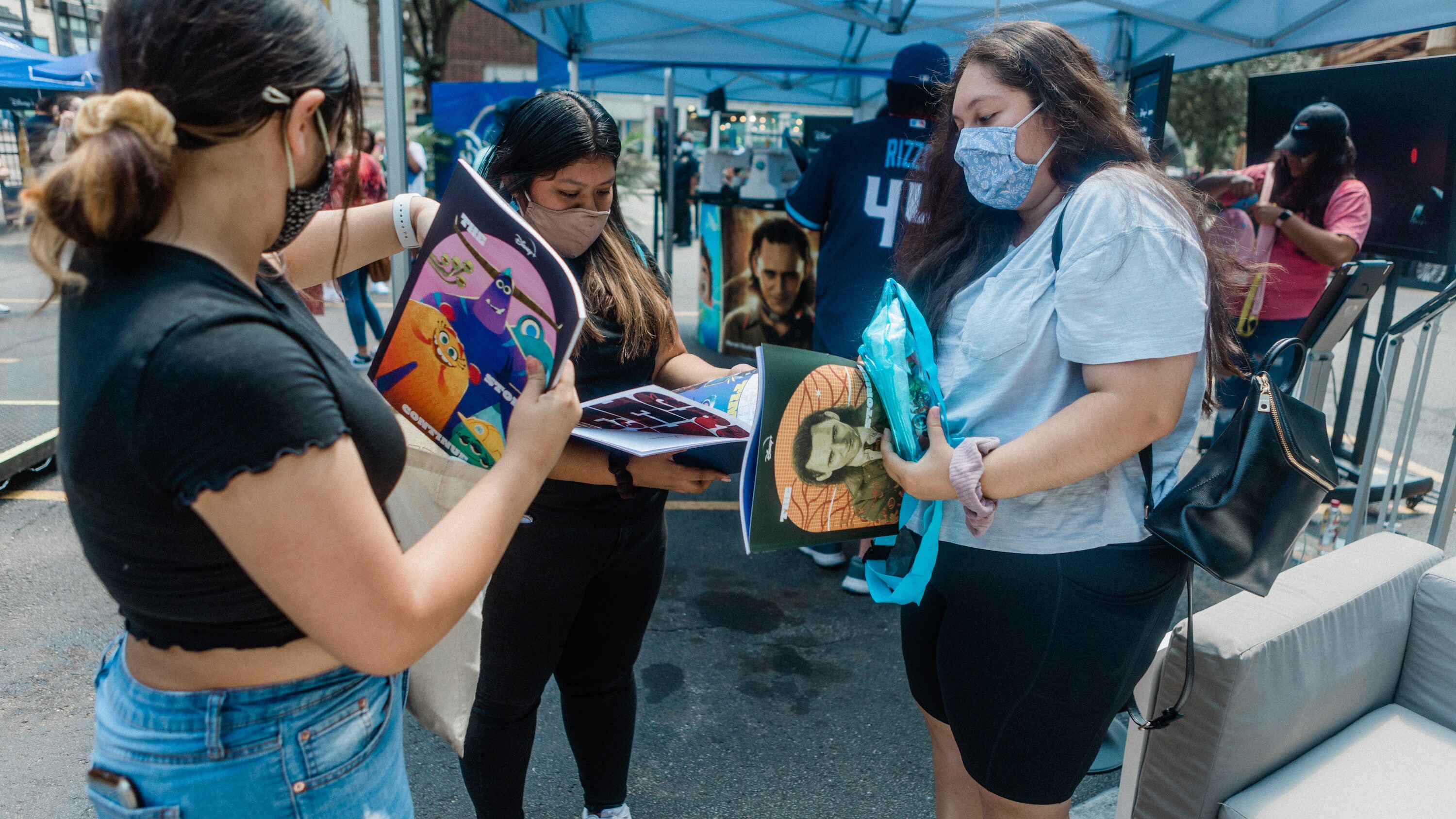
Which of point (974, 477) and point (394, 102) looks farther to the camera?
point (394, 102)

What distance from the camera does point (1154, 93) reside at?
3445mm

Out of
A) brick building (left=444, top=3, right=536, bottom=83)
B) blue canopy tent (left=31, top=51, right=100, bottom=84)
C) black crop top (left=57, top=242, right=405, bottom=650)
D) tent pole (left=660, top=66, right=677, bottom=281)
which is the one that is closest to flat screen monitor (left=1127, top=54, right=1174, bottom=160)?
black crop top (left=57, top=242, right=405, bottom=650)

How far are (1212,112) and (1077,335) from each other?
22.7m

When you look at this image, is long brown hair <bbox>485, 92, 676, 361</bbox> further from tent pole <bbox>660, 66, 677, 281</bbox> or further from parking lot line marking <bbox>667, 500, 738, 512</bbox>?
tent pole <bbox>660, 66, 677, 281</bbox>

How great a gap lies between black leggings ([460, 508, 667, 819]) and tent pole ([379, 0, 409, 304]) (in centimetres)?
194

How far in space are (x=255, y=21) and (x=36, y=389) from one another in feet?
21.1

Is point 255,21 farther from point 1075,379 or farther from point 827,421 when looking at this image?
point 1075,379

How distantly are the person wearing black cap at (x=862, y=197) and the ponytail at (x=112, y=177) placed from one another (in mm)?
2885

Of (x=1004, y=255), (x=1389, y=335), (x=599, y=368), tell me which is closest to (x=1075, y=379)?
(x=1004, y=255)

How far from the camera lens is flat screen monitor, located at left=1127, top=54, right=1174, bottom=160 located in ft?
11.0

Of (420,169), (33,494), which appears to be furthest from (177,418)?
(420,169)

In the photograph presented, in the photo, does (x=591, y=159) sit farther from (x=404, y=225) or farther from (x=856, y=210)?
(x=856, y=210)

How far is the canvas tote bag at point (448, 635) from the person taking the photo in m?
1.84

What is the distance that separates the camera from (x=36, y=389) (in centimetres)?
586
